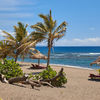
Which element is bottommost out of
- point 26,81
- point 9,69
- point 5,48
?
point 26,81

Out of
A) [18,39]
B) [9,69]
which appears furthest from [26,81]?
[18,39]

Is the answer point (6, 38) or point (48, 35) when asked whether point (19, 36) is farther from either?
point (48, 35)

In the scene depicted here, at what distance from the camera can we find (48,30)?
56.6ft

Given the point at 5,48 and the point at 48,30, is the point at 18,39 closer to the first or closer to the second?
the point at 5,48

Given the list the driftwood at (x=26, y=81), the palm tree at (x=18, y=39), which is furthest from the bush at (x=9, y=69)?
the palm tree at (x=18, y=39)

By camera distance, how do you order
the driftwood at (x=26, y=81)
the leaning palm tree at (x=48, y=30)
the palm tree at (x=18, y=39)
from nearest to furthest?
the driftwood at (x=26, y=81) → the leaning palm tree at (x=48, y=30) → the palm tree at (x=18, y=39)

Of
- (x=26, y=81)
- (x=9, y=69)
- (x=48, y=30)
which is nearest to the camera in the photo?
(x=26, y=81)

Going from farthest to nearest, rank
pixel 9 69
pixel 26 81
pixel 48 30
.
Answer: pixel 48 30 → pixel 9 69 → pixel 26 81

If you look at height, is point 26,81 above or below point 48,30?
below

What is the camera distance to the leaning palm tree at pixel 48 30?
17.1 m

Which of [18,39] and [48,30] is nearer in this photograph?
[48,30]

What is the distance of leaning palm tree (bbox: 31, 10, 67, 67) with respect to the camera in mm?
17109

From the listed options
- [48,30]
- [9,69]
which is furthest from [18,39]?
[9,69]

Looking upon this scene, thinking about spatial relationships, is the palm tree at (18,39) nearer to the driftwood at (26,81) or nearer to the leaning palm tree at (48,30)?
the leaning palm tree at (48,30)
